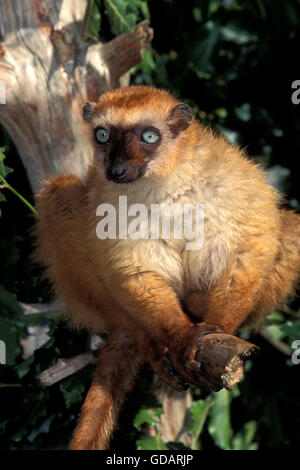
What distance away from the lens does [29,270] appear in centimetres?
448

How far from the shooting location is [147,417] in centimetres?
383

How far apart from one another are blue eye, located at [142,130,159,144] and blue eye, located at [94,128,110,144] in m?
0.21

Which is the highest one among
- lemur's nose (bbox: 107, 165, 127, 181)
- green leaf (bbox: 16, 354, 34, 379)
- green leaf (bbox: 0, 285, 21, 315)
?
lemur's nose (bbox: 107, 165, 127, 181)

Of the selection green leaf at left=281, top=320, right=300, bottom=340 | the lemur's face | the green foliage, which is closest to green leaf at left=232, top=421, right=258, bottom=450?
the green foliage

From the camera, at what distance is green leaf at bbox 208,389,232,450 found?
14.7ft

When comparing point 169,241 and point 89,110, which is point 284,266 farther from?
point 89,110

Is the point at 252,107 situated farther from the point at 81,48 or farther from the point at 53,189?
the point at 53,189

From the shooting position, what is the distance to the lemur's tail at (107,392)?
2984mm

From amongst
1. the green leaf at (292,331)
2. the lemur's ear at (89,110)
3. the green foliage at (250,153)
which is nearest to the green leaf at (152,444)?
the green foliage at (250,153)

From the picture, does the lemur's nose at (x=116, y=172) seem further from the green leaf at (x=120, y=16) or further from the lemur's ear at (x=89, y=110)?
the green leaf at (x=120, y=16)

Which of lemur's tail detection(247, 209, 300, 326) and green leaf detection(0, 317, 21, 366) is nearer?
lemur's tail detection(247, 209, 300, 326)

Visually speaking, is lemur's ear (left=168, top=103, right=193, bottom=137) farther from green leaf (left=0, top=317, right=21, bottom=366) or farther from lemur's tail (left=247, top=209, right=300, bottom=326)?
green leaf (left=0, top=317, right=21, bottom=366)

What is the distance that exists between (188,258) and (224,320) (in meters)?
0.44

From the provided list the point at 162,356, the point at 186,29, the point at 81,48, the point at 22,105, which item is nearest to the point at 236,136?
the point at 186,29
